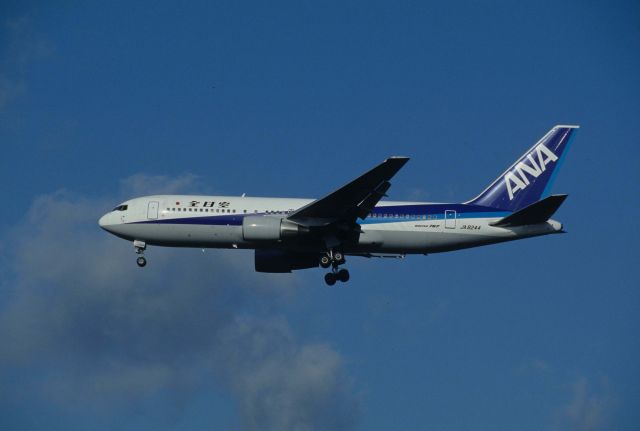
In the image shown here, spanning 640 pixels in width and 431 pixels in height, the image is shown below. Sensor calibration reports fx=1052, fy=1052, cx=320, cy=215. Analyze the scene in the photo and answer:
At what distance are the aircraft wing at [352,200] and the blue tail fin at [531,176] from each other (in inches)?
265

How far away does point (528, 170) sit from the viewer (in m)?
56.2

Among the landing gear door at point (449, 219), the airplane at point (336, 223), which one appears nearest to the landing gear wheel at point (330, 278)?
the airplane at point (336, 223)

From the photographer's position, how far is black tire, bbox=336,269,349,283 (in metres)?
54.1

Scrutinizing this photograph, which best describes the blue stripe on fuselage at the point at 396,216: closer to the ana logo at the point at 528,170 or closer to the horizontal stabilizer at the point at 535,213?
the horizontal stabilizer at the point at 535,213

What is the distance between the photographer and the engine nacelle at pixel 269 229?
50844mm

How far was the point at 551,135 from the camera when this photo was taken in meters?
57.3

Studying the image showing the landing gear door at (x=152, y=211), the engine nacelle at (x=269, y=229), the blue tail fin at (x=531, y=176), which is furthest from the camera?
the blue tail fin at (x=531, y=176)

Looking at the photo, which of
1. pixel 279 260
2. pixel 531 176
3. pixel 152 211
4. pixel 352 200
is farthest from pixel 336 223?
pixel 531 176

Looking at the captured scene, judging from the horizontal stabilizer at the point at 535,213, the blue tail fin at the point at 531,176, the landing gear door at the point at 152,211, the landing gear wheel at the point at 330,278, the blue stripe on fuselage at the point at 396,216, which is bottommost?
the landing gear wheel at the point at 330,278

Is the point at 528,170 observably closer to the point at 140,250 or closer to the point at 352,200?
the point at 352,200

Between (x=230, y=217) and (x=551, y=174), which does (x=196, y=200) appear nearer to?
(x=230, y=217)

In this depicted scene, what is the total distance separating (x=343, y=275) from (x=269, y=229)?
5411 mm

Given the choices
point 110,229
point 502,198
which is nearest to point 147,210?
point 110,229

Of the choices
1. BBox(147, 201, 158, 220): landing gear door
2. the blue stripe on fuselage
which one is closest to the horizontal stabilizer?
the blue stripe on fuselage
